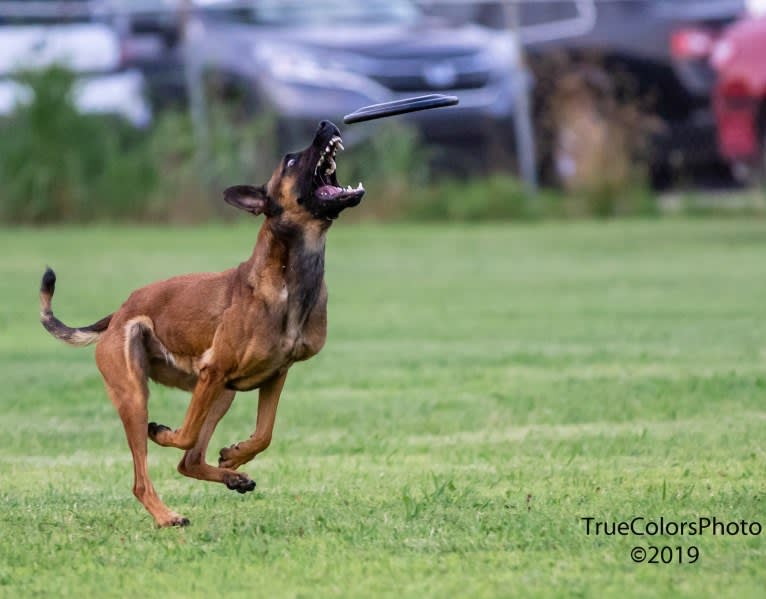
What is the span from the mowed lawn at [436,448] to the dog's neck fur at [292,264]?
78cm

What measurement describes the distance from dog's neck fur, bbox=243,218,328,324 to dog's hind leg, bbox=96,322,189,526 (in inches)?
21.6

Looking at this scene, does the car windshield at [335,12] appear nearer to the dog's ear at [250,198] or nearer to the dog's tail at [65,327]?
the dog's tail at [65,327]

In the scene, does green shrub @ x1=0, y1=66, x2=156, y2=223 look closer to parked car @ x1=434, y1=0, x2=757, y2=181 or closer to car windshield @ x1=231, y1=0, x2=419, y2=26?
car windshield @ x1=231, y1=0, x2=419, y2=26

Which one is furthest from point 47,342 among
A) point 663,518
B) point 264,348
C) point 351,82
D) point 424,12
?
point 424,12

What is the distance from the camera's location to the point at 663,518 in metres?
5.70

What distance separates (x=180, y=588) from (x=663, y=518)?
173cm

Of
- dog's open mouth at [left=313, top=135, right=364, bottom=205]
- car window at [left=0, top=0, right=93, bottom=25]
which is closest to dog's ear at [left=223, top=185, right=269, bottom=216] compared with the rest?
dog's open mouth at [left=313, top=135, right=364, bottom=205]

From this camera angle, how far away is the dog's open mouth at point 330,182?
624 cm

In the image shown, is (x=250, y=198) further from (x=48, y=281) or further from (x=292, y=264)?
(x=48, y=281)

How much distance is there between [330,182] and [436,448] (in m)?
1.67

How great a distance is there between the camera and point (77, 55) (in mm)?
20859

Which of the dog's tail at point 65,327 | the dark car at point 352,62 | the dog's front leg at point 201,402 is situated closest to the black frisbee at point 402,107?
the dog's front leg at point 201,402

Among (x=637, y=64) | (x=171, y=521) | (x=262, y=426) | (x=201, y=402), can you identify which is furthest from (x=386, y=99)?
(x=171, y=521)

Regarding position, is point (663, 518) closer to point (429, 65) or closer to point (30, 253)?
point (30, 253)
